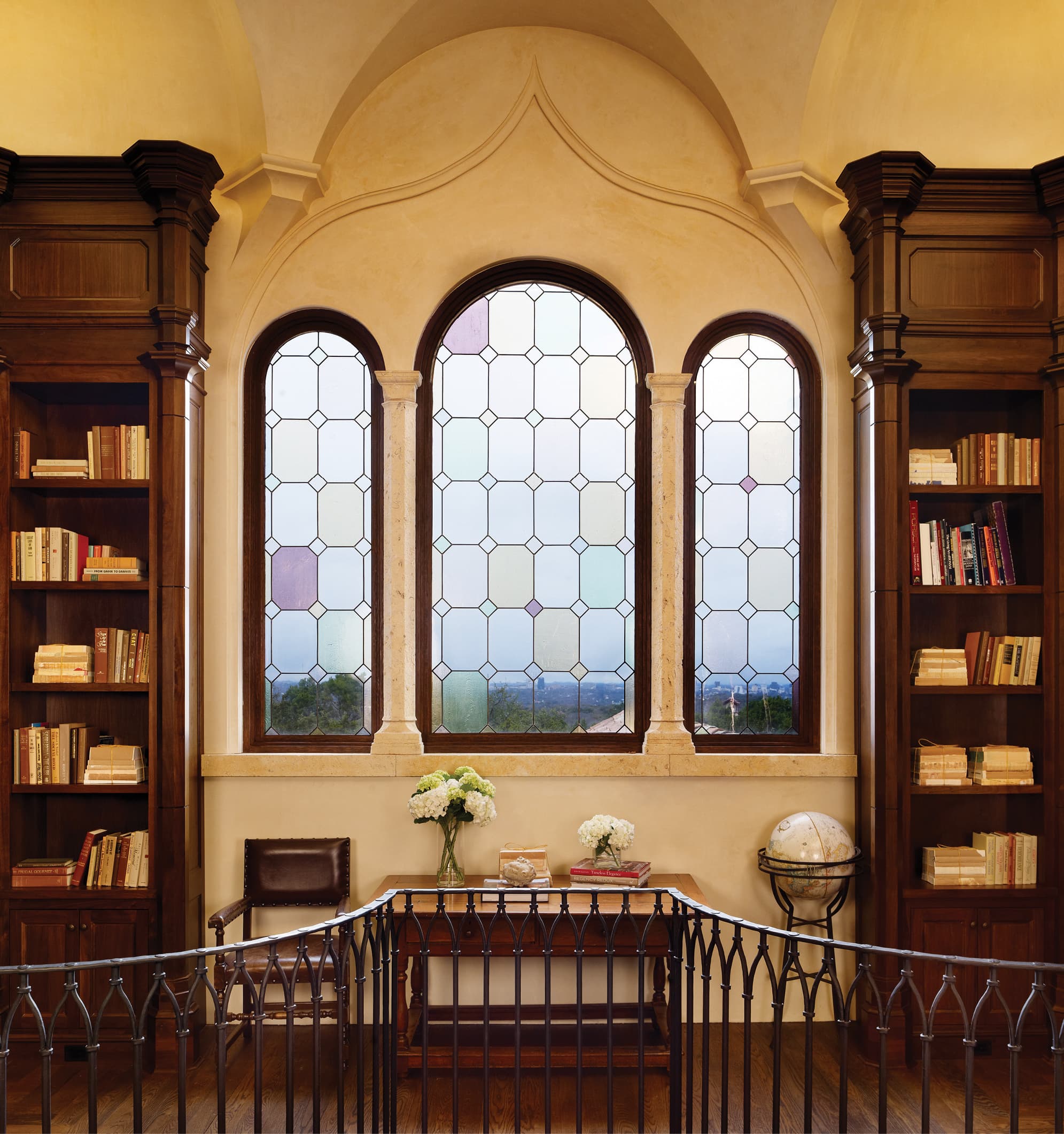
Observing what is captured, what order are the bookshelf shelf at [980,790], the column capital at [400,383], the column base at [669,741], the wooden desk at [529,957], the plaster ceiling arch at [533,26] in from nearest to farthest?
the wooden desk at [529,957]
the bookshelf shelf at [980,790]
the plaster ceiling arch at [533,26]
the column base at [669,741]
the column capital at [400,383]

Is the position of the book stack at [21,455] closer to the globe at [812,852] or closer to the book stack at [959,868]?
the globe at [812,852]

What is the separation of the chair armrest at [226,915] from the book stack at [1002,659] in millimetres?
3582

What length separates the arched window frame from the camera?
493 cm

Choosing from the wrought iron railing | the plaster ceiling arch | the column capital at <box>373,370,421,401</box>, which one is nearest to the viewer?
the wrought iron railing

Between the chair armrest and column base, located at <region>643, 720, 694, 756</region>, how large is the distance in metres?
2.04

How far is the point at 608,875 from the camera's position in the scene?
4402 millimetres

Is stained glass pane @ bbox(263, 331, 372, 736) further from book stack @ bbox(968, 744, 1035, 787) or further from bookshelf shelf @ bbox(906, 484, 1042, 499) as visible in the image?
book stack @ bbox(968, 744, 1035, 787)

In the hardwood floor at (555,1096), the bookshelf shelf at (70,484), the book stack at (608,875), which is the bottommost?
the hardwood floor at (555,1096)

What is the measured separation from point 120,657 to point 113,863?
94 centimetres

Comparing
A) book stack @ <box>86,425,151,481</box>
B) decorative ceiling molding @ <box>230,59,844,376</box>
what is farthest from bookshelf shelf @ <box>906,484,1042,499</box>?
book stack @ <box>86,425,151,481</box>

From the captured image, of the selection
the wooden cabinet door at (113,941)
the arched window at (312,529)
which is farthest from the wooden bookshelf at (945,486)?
the wooden cabinet door at (113,941)

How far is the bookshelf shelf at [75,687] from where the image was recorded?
441 centimetres

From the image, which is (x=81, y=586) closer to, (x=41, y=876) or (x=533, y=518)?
(x=41, y=876)

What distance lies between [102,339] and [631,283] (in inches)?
102
